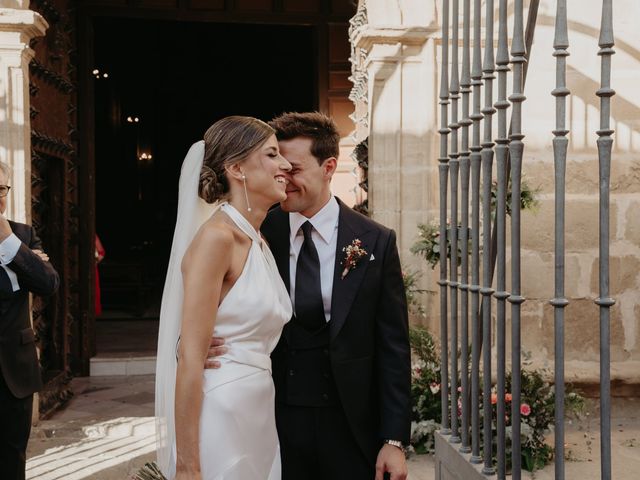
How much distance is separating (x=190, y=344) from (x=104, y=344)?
26.7 ft

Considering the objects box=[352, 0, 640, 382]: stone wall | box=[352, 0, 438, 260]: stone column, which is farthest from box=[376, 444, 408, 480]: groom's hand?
box=[352, 0, 438, 260]: stone column

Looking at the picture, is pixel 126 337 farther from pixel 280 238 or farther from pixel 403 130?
pixel 280 238

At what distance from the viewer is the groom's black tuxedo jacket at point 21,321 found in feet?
12.5

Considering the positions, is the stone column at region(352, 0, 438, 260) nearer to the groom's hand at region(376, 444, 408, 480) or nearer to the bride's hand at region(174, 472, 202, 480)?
the groom's hand at region(376, 444, 408, 480)

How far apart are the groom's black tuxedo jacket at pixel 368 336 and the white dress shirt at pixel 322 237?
0.02m

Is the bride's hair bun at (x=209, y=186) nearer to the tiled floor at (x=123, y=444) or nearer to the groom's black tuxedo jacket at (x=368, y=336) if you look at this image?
the groom's black tuxedo jacket at (x=368, y=336)

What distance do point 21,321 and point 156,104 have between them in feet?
56.5

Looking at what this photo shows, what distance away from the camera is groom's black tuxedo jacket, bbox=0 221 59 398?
3803mm

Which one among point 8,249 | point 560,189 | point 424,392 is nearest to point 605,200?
point 560,189

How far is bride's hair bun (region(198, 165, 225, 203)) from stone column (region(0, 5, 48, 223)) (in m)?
3.74

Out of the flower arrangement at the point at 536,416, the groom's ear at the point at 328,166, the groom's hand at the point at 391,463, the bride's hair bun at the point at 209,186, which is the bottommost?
the flower arrangement at the point at 536,416

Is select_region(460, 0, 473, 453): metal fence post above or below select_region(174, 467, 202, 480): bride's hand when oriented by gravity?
above

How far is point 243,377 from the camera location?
242 cm

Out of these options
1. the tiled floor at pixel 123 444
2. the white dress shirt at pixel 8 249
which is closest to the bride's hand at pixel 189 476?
the white dress shirt at pixel 8 249
